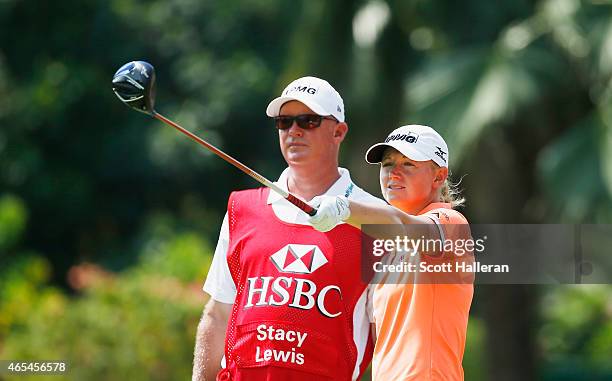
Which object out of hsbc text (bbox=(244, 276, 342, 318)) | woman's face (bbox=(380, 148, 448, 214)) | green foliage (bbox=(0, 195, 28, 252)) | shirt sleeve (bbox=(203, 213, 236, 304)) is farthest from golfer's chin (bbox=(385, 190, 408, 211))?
green foliage (bbox=(0, 195, 28, 252))

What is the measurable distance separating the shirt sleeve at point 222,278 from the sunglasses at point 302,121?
1.41 feet

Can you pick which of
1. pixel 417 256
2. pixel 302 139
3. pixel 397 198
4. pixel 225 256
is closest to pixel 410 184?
pixel 397 198

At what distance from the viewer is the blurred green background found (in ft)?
39.5

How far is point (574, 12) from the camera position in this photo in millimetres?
13430

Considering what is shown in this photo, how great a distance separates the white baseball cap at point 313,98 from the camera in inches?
188

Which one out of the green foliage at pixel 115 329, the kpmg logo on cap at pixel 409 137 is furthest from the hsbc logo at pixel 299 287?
the green foliage at pixel 115 329

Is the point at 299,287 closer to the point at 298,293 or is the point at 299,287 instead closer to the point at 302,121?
the point at 298,293

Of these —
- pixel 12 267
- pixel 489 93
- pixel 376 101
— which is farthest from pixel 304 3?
pixel 12 267

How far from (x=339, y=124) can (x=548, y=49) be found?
9.32 meters

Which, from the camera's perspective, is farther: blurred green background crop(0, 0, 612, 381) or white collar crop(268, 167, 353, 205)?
blurred green background crop(0, 0, 612, 381)

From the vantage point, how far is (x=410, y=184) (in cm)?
425

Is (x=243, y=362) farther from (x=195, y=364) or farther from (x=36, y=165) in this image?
(x=36, y=165)

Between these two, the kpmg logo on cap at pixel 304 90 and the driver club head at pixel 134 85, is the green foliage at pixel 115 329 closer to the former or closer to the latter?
the kpmg logo on cap at pixel 304 90

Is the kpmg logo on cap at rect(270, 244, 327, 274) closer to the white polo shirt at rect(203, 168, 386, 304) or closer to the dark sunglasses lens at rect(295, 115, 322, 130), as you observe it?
the white polo shirt at rect(203, 168, 386, 304)
